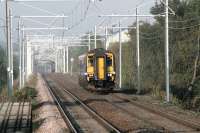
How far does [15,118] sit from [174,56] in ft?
66.4

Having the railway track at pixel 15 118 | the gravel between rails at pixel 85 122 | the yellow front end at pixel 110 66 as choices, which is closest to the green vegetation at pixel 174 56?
the yellow front end at pixel 110 66

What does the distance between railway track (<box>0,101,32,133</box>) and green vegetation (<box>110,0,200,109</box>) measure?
27.0 ft

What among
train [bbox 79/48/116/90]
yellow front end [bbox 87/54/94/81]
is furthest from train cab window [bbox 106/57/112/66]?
yellow front end [bbox 87/54/94/81]

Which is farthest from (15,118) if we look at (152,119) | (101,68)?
(101,68)

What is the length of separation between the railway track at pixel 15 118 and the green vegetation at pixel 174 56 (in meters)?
8.23

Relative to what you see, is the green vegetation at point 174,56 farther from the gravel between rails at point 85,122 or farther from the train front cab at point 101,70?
the gravel between rails at point 85,122

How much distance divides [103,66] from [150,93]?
550 centimetres

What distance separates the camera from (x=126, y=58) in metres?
53.0

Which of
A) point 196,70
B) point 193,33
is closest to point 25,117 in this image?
point 196,70

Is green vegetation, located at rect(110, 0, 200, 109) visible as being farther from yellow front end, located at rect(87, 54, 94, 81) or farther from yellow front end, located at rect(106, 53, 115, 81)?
yellow front end, located at rect(87, 54, 94, 81)

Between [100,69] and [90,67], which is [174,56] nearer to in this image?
[100,69]

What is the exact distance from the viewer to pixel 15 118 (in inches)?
944

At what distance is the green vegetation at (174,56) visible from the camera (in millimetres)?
36078

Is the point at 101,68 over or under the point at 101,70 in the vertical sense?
over
